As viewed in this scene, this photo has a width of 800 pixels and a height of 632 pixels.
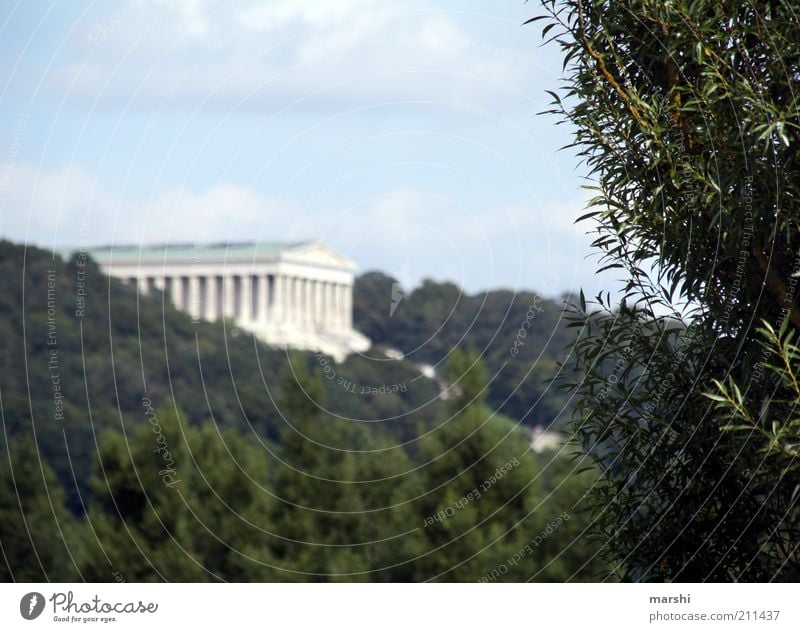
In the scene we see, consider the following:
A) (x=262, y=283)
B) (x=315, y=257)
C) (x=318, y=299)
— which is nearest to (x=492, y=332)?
(x=315, y=257)

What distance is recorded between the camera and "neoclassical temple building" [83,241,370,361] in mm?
31763

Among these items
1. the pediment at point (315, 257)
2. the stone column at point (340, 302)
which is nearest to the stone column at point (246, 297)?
the stone column at point (340, 302)

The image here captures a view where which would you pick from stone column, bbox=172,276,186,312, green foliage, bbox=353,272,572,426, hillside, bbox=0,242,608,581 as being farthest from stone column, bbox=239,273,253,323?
green foliage, bbox=353,272,572,426

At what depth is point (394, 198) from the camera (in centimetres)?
1047

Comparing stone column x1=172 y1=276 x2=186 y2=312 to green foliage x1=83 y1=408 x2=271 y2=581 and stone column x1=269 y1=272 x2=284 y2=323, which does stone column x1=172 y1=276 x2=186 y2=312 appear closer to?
stone column x1=269 y1=272 x2=284 y2=323

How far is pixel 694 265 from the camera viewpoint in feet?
17.4

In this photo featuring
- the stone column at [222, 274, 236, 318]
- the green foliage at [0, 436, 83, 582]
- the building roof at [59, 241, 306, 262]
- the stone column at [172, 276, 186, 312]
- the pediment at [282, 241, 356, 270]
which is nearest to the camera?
the green foliage at [0, 436, 83, 582]

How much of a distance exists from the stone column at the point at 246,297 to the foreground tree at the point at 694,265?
101 ft

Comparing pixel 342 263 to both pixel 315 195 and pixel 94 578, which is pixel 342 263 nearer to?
pixel 94 578

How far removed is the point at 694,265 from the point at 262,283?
36.1m

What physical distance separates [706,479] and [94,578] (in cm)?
2393

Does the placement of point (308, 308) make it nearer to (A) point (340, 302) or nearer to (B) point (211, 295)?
(A) point (340, 302)

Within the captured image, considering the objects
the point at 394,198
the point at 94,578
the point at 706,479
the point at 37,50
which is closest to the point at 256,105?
the point at 37,50

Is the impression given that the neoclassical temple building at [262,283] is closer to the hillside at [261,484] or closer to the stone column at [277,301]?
the stone column at [277,301]
